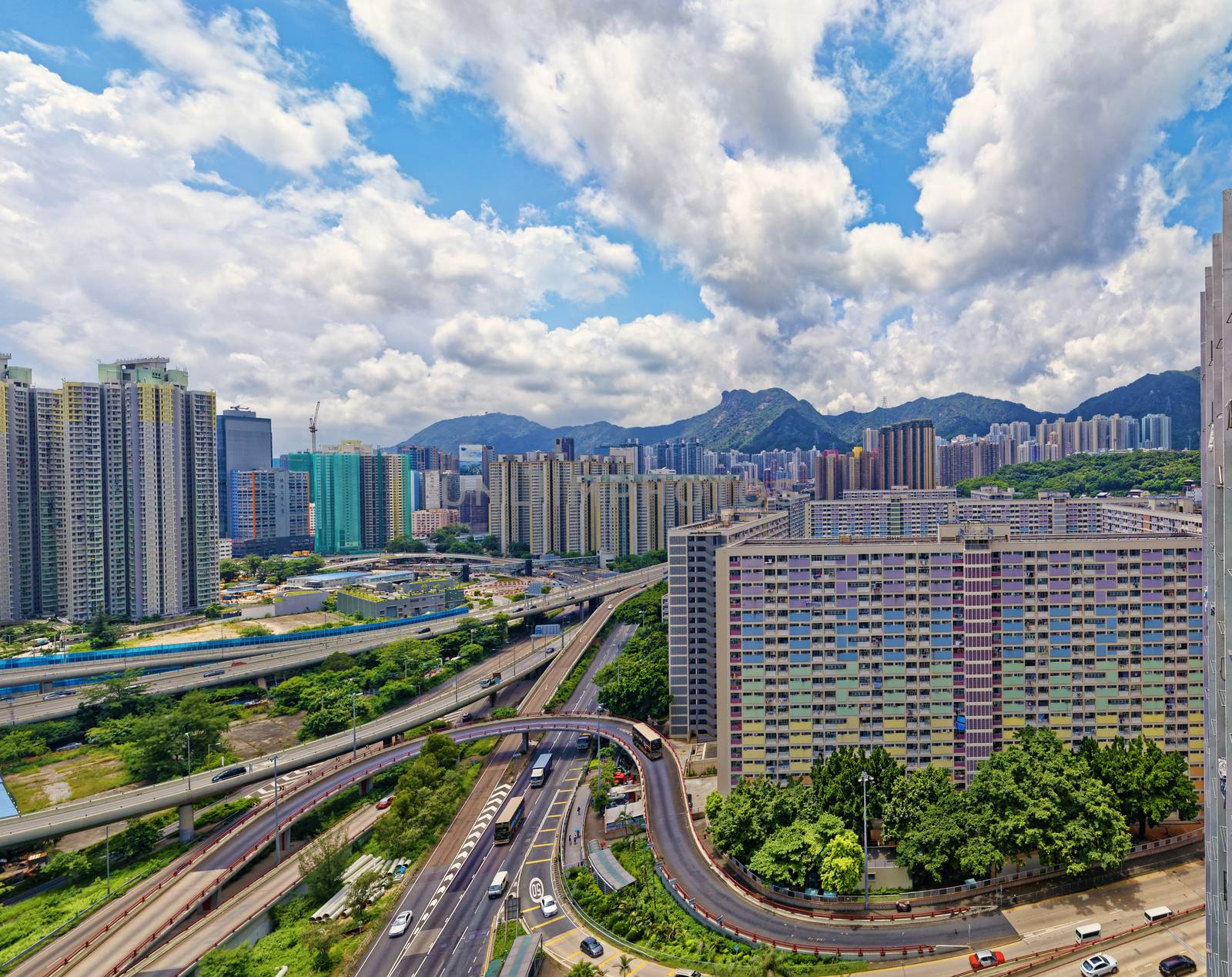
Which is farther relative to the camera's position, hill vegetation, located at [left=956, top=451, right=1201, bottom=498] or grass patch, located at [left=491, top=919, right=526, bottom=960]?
hill vegetation, located at [left=956, top=451, right=1201, bottom=498]

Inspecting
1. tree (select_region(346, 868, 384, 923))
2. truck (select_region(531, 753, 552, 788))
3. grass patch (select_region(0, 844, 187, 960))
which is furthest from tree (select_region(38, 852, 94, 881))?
truck (select_region(531, 753, 552, 788))

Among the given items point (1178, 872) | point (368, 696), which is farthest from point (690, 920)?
point (368, 696)

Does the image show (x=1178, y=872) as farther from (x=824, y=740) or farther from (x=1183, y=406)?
(x=1183, y=406)

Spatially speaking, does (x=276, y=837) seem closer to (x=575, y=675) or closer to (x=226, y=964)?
(x=226, y=964)

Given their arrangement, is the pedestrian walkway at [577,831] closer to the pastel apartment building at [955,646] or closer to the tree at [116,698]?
the pastel apartment building at [955,646]

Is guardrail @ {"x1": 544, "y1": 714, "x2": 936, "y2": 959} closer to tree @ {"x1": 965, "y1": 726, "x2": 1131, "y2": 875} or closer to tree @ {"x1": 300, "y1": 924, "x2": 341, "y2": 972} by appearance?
tree @ {"x1": 965, "y1": 726, "x2": 1131, "y2": 875}

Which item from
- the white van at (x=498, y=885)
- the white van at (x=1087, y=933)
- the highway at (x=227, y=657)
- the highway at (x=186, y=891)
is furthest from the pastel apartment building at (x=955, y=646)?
the highway at (x=227, y=657)
